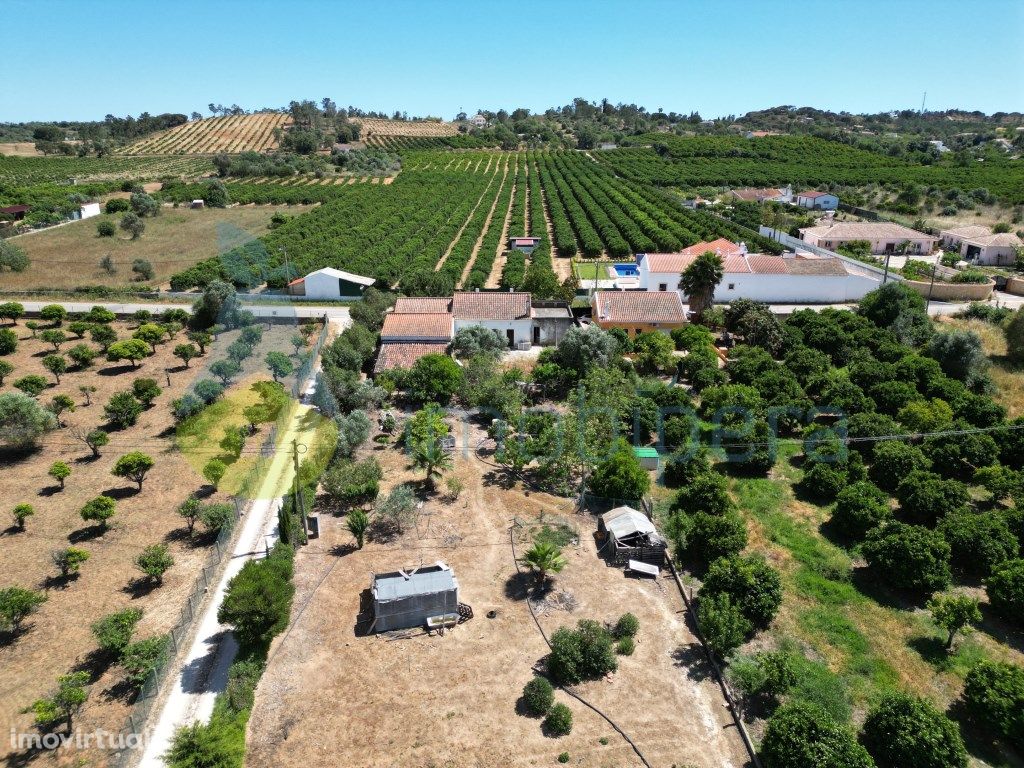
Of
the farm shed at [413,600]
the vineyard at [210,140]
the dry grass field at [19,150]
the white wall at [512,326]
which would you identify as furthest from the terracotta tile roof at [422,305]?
the dry grass field at [19,150]

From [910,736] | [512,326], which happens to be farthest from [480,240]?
[910,736]

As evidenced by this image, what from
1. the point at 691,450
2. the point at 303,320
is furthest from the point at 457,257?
the point at 691,450

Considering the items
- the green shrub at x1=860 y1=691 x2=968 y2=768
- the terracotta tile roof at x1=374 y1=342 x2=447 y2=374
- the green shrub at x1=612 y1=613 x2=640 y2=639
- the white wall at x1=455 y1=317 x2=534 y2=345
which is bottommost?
the green shrub at x1=612 y1=613 x2=640 y2=639

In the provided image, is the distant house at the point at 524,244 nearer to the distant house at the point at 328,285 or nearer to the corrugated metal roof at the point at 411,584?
the distant house at the point at 328,285

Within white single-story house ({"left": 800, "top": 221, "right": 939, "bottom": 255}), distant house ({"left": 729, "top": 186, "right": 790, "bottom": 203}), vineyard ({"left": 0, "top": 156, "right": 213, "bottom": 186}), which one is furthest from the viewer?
vineyard ({"left": 0, "top": 156, "right": 213, "bottom": 186})

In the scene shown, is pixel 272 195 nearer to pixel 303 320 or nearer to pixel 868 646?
pixel 303 320

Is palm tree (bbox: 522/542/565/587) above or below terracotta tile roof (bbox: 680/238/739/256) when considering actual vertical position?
below

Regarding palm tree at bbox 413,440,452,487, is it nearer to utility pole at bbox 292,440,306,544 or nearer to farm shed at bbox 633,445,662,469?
utility pole at bbox 292,440,306,544

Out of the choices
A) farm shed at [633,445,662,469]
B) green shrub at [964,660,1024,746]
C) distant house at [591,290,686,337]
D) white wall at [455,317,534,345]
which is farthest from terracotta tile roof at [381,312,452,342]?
green shrub at [964,660,1024,746]
